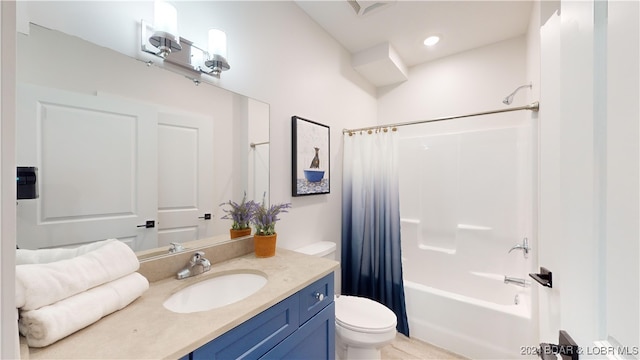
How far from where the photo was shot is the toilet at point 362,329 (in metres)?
1.40

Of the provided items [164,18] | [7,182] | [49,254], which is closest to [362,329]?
[49,254]

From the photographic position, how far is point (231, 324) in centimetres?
75

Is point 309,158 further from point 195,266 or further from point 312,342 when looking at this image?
point 312,342

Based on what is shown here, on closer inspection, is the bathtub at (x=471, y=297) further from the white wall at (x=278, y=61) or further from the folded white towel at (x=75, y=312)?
the folded white towel at (x=75, y=312)

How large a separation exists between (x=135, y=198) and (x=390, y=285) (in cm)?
189

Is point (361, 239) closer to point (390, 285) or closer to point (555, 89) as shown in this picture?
point (390, 285)

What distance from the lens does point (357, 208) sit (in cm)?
223

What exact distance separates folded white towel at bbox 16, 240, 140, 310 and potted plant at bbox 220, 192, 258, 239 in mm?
556

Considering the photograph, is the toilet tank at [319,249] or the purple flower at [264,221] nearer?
the purple flower at [264,221]

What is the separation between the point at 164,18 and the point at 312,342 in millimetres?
1585

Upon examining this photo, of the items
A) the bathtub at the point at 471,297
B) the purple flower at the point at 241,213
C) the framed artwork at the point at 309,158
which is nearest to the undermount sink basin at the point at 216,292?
the purple flower at the point at 241,213

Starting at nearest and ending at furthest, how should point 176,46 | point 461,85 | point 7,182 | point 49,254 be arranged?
point 7,182
point 49,254
point 176,46
point 461,85

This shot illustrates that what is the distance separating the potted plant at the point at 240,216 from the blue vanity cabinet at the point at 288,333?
566 mm

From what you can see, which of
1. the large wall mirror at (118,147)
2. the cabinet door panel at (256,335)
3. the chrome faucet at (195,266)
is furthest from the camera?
the chrome faucet at (195,266)
